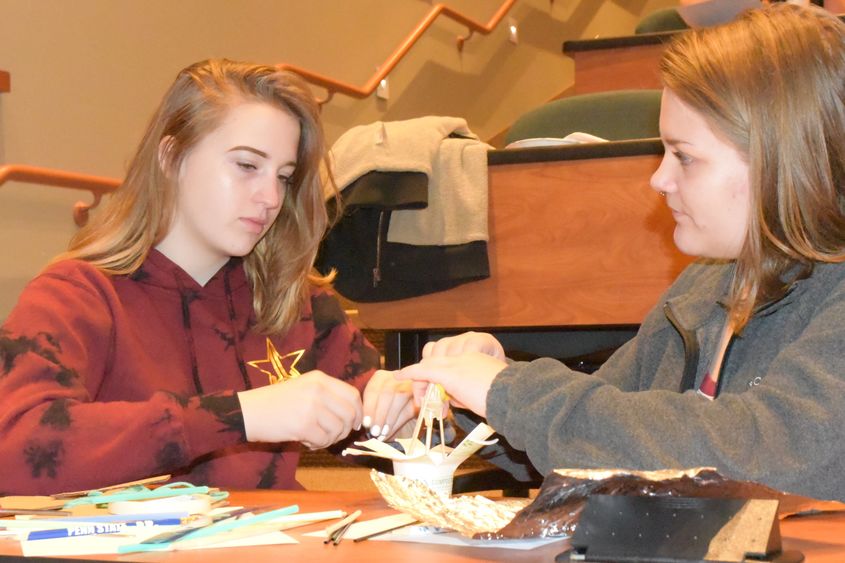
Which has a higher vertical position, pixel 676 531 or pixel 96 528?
pixel 676 531

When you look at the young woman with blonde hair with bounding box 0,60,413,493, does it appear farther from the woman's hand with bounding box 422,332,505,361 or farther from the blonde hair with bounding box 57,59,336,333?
the woman's hand with bounding box 422,332,505,361

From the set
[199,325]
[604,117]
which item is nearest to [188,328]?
[199,325]

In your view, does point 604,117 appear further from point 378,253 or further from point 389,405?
point 389,405

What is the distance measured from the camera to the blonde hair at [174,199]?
1871mm

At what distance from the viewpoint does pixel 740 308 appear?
1.38 metres

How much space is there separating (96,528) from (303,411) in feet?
1.34

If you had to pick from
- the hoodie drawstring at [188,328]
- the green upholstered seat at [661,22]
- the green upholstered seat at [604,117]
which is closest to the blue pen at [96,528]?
the hoodie drawstring at [188,328]

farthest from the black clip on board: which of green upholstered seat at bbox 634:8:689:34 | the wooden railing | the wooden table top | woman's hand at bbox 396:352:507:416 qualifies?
green upholstered seat at bbox 634:8:689:34

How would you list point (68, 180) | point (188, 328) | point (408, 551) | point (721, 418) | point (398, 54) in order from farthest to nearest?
point (398, 54)
point (68, 180)
point (188, 328)
point (721, 418)
point (408, 551)

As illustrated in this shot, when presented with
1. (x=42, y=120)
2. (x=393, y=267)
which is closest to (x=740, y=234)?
(x=393, y=267)

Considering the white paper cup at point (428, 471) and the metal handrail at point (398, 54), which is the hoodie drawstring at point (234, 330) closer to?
the white paper cup at point (428, 471)

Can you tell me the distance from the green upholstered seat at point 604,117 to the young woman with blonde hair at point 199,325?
3.93ft

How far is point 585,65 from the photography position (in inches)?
194

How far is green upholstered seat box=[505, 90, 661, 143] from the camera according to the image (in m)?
3.00
